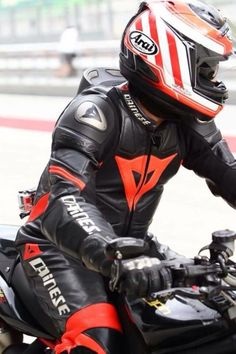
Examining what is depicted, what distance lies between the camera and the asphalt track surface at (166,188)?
536 cm

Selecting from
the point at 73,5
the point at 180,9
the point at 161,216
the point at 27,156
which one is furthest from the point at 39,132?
the point at 180,9

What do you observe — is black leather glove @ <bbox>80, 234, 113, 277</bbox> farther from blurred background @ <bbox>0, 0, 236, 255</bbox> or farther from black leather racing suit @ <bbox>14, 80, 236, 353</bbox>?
blurred background @ <bbox>0, 0, 236, 255</bbox>

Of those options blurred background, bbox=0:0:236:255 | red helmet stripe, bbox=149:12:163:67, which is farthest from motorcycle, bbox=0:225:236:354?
blurred background, bbox=0:0:236:255

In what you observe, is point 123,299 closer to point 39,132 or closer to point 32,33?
point 39,132

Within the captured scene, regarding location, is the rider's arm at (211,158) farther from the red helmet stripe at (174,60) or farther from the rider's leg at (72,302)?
the rider's leg at (72,302)

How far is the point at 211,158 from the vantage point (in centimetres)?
268

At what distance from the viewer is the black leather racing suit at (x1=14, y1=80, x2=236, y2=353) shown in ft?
7.30

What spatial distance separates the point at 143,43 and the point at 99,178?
1.42ft

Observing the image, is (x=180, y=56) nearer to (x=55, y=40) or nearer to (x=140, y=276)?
(x=140, y=276)

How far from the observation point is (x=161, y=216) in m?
5.78

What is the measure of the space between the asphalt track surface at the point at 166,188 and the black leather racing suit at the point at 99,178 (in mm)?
2234

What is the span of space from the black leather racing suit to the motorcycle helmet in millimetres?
125

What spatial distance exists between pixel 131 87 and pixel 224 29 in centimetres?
36

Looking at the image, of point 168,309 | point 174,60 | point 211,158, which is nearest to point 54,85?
point 211,158
